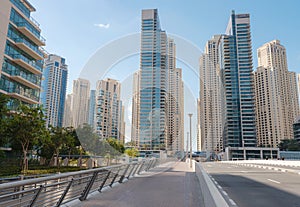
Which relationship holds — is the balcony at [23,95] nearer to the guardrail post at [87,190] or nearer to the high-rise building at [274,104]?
the guardrail post at [87,190]

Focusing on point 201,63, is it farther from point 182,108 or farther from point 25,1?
point 25,1

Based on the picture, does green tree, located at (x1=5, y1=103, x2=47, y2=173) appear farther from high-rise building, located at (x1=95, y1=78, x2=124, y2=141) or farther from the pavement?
the pavement

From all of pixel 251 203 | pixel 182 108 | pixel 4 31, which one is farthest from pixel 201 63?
pixel 4 31

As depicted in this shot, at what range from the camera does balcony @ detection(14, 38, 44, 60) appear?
34.3 metres

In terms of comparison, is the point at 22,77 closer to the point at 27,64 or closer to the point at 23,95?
the point at 27,64

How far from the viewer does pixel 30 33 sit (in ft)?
119

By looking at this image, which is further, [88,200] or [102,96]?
[102,96]

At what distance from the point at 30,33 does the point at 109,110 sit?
108 ft

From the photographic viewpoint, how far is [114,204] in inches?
237

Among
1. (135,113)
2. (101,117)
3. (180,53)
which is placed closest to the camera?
(101,117)

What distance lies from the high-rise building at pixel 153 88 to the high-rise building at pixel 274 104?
10605 cm

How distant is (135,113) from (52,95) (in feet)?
176

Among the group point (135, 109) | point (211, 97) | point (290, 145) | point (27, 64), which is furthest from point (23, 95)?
point (290, 145)

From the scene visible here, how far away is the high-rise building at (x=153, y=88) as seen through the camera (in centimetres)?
1101
